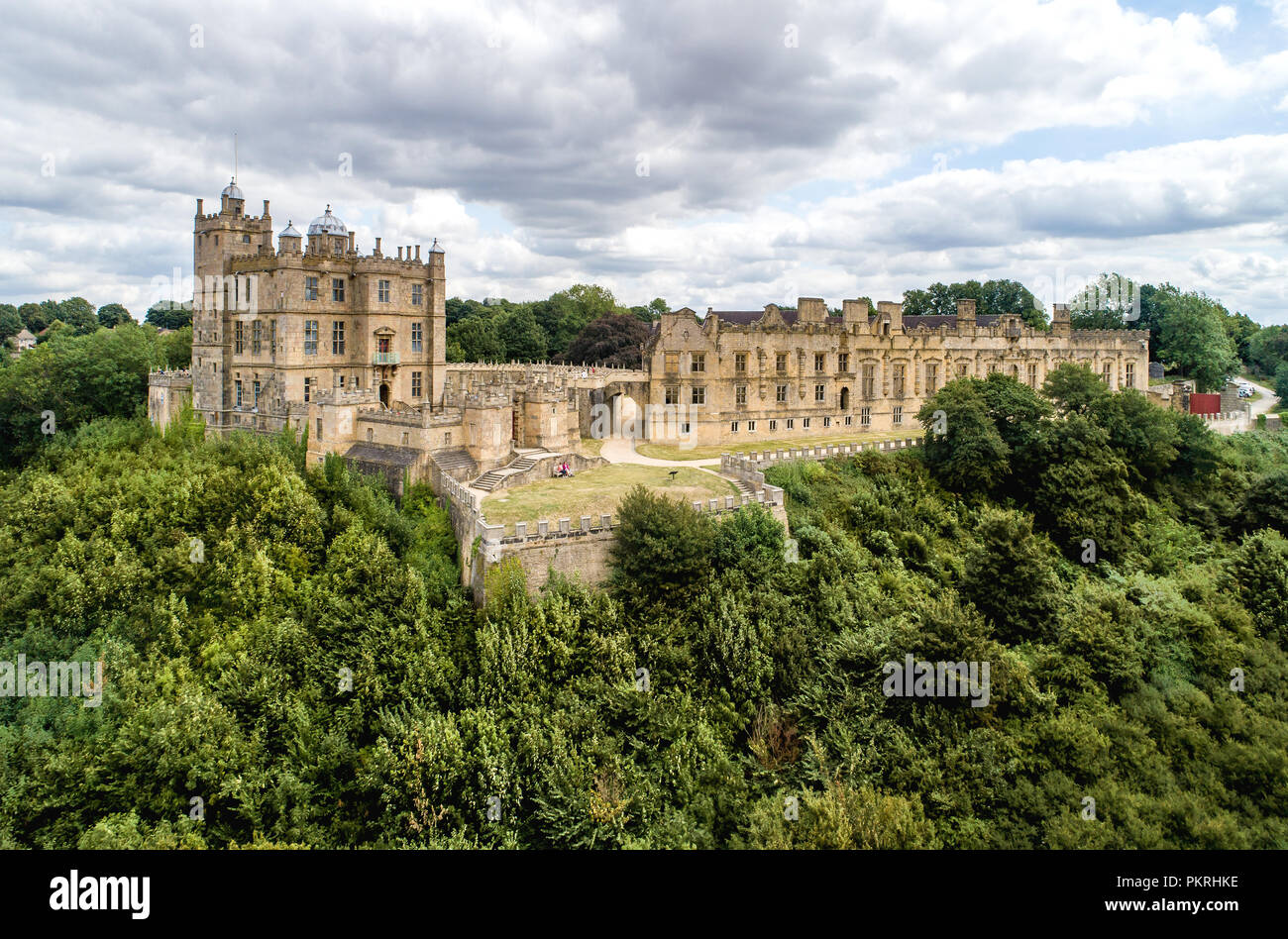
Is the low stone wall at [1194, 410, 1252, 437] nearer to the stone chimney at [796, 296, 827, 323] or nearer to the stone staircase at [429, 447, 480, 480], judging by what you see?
the stone chimney at [796, 296, 827, 323]

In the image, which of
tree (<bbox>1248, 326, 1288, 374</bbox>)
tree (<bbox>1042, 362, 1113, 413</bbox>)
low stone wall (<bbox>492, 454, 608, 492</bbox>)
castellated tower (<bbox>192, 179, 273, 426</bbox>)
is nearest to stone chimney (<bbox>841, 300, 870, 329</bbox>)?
tree (<bbox>1042, 362, 1113, 413</bbox>)

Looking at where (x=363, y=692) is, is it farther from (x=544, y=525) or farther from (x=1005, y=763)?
(x=1005, y=763)

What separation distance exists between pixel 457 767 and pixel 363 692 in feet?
14.5

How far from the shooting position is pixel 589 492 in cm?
3136

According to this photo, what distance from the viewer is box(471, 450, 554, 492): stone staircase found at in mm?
32125

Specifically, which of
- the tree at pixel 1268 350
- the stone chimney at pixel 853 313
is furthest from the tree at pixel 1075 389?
the tree at pixel 1268 350

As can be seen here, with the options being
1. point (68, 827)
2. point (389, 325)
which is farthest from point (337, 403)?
point (68, 827)

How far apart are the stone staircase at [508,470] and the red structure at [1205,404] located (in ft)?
172

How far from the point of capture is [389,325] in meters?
40.2

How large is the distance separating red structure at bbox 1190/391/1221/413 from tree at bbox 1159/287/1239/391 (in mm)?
8951

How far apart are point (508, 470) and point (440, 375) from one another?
37.0 ft

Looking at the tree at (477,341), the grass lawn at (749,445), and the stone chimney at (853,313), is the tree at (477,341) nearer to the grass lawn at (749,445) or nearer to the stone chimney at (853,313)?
the grass lawn at (749,445)

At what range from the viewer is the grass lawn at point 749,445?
41.8 metres

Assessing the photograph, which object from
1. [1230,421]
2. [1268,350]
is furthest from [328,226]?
[1268,350]
